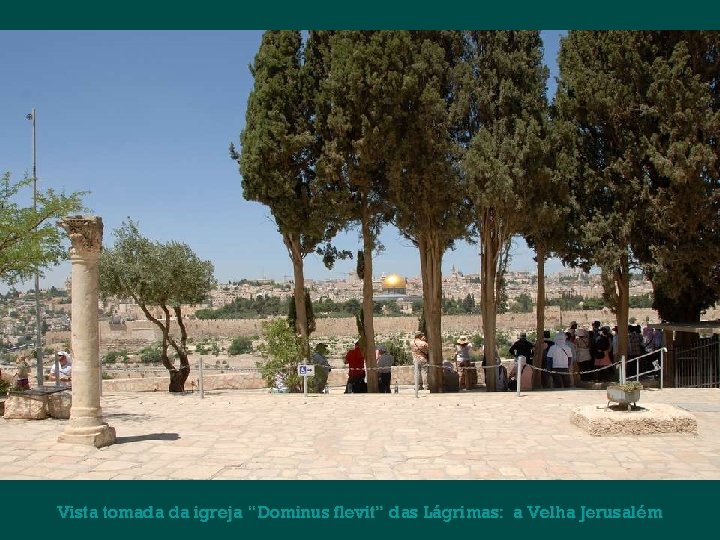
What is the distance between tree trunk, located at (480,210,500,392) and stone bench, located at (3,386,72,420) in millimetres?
10076

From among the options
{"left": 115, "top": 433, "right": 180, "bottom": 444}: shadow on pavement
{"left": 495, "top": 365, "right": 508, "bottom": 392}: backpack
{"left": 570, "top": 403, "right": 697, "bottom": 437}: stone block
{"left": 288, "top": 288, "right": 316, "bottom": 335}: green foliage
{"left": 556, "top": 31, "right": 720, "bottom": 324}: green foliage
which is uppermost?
{"left": 556, "top": 31, "right": 720, "bottom": 324}: green foliage

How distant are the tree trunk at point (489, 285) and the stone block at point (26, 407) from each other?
10.4m

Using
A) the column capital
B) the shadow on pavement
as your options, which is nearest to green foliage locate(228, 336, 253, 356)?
the shadow on pavement

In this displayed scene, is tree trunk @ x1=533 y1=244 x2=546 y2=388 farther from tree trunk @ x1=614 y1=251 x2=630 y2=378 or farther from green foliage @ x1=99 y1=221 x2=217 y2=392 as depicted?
green foliage @ x1=99 y1=221 x2=217 y2=392

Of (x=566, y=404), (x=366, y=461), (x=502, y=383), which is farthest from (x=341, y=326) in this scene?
(x=366, y=461)

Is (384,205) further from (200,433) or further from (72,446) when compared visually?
(72,446)

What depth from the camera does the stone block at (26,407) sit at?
10.4 meters

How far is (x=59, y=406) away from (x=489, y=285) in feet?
34.3

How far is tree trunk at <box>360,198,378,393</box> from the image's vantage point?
16583 mm

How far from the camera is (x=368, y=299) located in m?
16.9

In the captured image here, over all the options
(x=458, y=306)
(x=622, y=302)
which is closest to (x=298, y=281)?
(x=622, y=302)

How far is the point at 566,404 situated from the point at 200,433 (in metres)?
6.85

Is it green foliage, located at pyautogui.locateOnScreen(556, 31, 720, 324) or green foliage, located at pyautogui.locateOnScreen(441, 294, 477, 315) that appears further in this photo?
green foliage, located at pyautogui.locateOnScreen(441, 294, 477, 315)

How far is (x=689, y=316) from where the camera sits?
57.0 ft
